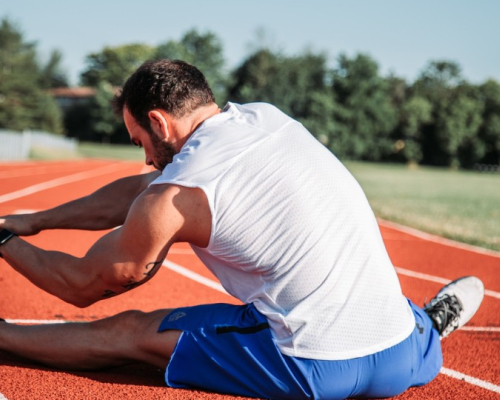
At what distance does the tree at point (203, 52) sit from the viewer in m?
74.7

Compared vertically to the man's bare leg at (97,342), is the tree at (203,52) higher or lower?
lower

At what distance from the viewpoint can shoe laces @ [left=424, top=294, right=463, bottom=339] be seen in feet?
11.6

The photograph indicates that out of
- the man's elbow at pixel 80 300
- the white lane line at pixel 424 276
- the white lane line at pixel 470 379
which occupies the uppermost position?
the man's elbow at pixel 80 300

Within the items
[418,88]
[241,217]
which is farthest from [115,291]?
[418,88]

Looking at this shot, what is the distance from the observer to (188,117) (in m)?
2.66

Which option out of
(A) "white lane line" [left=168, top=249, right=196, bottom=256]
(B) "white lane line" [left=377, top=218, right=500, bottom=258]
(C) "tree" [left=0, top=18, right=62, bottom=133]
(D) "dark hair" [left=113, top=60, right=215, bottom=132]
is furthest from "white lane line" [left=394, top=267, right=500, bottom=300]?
(C) "tree" [left=0, top=18, right=62, bottom=133]

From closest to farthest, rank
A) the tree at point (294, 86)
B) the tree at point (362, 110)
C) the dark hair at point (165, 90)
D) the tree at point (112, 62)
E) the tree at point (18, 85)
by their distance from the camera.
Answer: the dark hair at point (165, 90)
the tree at point (18, 85)
the tree at point (294, 86)
the tree at point (362, 110)
the tree at point (112, 62)

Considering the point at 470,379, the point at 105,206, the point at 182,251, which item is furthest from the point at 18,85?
the point at 470,379

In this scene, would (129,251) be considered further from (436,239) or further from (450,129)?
(450,129)

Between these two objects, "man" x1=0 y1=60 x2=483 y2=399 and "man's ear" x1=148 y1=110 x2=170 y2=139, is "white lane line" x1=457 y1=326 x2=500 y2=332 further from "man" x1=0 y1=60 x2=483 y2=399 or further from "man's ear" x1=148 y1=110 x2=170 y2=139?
"man's ear" x1=148 y1=110 x2=170 y2=139

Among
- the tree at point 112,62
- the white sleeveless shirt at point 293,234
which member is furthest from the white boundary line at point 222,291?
the tree at point 112,62

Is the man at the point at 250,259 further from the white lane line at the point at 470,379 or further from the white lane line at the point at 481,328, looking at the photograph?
the white lane line at the point at 481,328

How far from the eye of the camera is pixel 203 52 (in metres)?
83.5

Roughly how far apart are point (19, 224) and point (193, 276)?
328 cm
